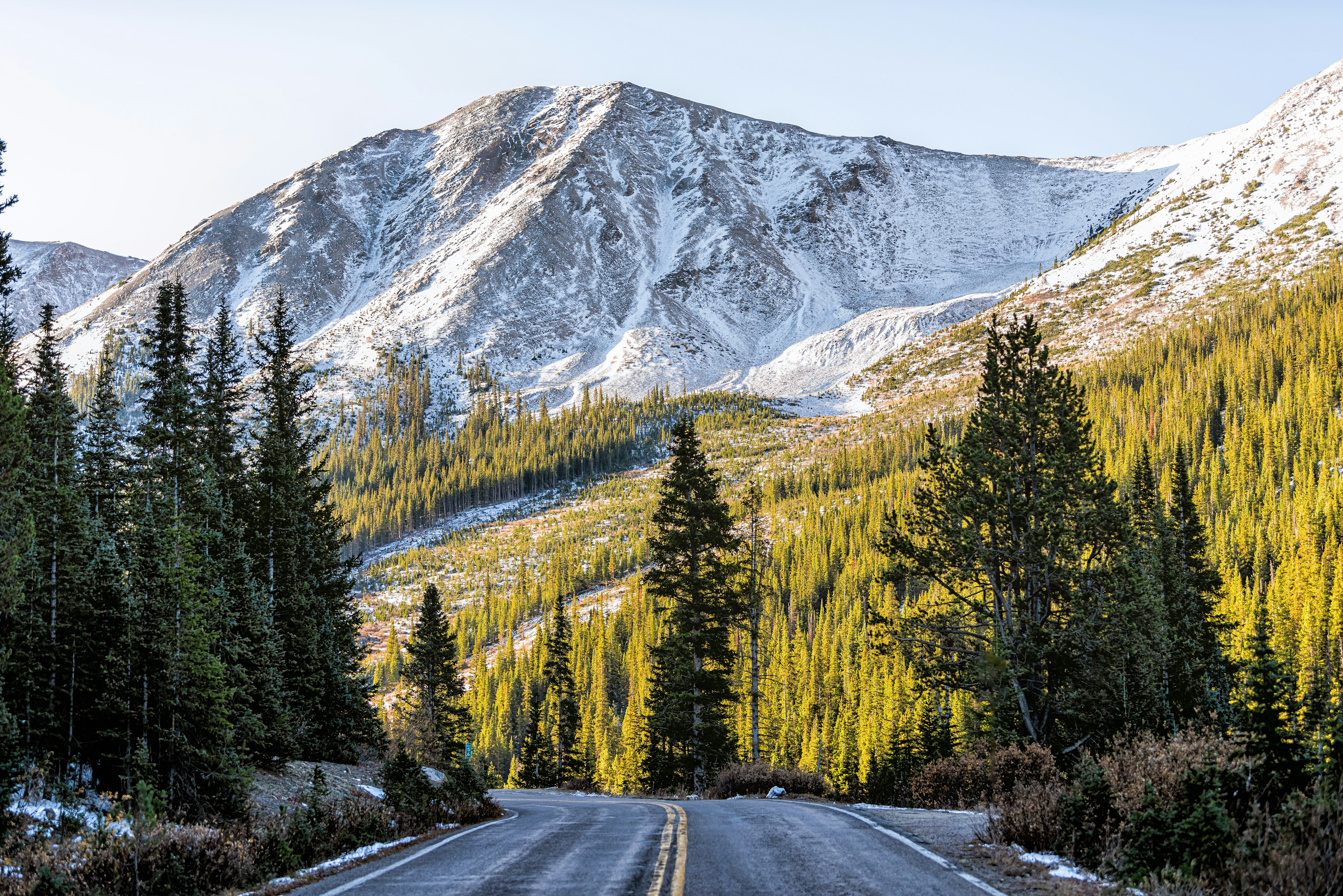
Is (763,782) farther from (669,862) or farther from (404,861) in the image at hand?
(404,861)

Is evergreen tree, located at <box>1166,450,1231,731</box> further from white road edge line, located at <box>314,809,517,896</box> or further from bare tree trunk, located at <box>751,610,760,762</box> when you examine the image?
white road edge line, located at <box>314,809,517,896</box>

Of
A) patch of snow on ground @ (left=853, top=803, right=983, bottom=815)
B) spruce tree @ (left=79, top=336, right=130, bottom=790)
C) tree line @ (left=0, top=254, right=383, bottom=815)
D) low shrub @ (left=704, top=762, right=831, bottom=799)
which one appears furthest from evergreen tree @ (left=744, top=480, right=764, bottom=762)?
spruce tree @ (left=79, top=336, right=130, bottom=790)

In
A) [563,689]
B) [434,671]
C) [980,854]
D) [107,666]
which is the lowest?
[563,689]

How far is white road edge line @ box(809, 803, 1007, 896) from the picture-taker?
27.7ft

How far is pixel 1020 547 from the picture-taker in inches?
840

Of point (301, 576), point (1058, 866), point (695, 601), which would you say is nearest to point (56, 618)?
point (301, 576)

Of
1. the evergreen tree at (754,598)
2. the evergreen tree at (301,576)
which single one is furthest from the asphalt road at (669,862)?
the evergreen tree at (754,598)

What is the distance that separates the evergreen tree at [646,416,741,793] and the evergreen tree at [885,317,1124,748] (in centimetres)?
812

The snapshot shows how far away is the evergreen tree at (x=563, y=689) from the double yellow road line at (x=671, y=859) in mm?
37882

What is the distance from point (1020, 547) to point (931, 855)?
1267cm

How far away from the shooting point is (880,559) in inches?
4350

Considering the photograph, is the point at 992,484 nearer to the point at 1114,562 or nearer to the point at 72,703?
the point at 1114,562

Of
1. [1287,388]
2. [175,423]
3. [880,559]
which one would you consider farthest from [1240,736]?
[1287,388]

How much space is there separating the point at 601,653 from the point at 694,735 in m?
73.4
